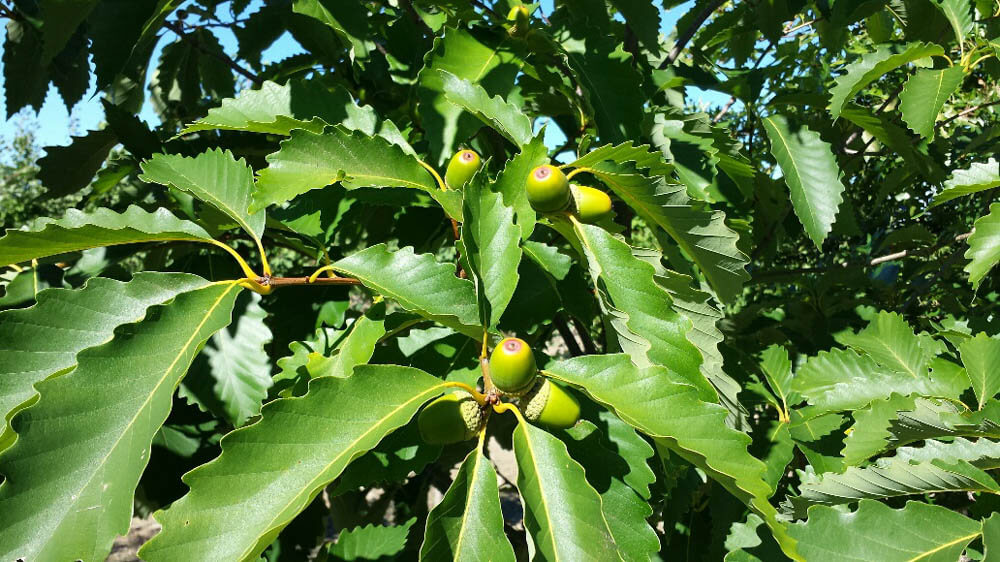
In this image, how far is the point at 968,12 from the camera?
1957 millimetres

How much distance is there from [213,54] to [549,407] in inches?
77.5

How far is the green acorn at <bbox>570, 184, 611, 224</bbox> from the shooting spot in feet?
4.19

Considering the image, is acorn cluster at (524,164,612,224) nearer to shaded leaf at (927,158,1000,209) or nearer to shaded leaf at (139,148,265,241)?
shaded leaf at (139,148,265,241)

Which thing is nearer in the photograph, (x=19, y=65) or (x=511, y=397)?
(x=511, y=397)

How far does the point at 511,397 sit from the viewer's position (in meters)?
1.09

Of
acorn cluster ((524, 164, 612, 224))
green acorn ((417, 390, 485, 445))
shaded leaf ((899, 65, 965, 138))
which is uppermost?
shaded leaf ((899, 65, 965, 138))

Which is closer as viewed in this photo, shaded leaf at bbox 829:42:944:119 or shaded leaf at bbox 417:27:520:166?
shaded leaf at bbox 417:27:520:166

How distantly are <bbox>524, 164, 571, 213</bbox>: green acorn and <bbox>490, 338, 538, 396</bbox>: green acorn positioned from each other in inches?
12.1

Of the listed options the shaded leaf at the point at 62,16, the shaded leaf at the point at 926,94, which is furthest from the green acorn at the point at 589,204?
the shaded leaf at the point at 62,16

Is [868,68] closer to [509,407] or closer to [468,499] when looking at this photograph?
[509,407]

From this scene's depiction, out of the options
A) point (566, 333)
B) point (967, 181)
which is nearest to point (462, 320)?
point (566, 333)

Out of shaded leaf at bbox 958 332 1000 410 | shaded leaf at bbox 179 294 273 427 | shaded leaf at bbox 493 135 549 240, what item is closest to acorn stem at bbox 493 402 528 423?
shaded leaf at bbox 493 135 549 240

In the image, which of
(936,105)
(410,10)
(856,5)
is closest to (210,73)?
(410,10)

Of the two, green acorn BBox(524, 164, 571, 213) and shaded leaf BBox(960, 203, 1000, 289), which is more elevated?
green acorn BBox(524, 164, 571, 213)
